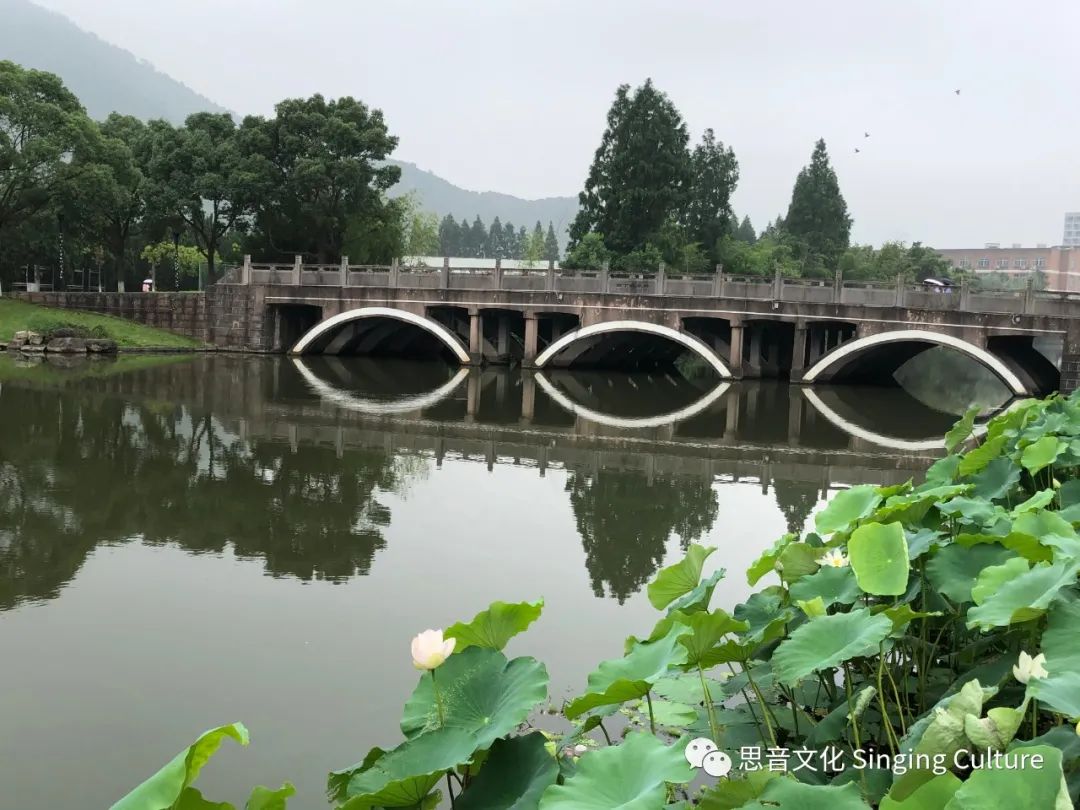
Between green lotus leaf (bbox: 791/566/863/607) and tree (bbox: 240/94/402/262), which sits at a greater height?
tree (bbox: 240/94/402/262)

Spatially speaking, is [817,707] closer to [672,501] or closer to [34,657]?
[34,657]

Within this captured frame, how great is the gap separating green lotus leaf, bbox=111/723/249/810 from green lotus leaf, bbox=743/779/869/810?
1.23m

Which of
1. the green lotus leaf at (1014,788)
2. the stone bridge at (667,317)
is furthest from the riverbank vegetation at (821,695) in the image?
the stone bridge at (667,317)

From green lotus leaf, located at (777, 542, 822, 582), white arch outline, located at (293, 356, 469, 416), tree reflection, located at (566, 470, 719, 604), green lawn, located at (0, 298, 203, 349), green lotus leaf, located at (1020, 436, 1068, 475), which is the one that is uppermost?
green lotus leaf, located at (1020, 436, 1068, 475)

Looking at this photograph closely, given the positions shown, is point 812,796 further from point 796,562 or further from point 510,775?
point 796,562

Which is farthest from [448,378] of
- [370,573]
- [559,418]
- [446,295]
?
[370,573]

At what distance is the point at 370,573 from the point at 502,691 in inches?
233

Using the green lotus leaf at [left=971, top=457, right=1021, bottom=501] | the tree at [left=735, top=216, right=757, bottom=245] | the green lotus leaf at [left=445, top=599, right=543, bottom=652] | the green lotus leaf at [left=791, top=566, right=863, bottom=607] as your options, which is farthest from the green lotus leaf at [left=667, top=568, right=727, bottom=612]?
the tree at [left=735, top=216, right=757, bottom=245]

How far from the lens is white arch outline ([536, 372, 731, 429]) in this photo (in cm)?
2061

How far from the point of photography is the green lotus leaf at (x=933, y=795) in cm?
210

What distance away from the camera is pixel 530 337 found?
32.8 meters

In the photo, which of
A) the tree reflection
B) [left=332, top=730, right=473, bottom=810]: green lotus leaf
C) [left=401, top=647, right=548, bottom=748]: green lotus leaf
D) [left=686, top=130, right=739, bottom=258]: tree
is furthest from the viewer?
[left=686, top=130, right=739, bottom=258]: tree

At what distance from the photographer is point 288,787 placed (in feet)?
8.57

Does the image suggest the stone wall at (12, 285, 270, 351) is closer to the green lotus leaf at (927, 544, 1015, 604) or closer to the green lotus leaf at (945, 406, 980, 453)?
the green lotus leaf at (945, 406, 980, 453)
